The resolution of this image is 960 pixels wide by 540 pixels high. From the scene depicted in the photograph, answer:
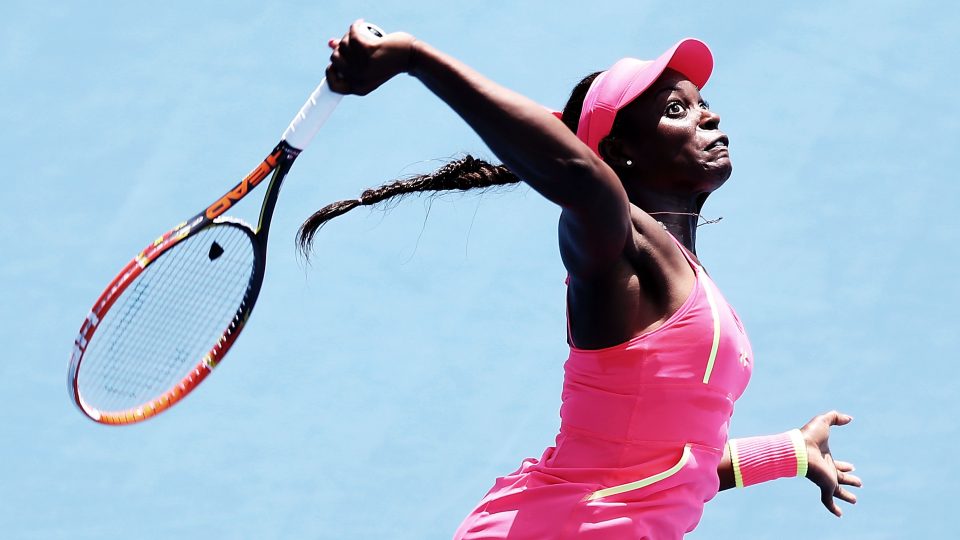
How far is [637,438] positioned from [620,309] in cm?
30

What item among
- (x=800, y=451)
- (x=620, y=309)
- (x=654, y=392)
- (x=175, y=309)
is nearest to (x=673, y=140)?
(x=620, y=309)

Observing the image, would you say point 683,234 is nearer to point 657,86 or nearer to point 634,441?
point 657,86

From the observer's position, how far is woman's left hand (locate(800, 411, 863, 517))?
4.23 metres

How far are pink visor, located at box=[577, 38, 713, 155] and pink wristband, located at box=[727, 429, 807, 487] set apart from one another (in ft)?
3.13

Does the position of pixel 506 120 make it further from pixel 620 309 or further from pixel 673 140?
pixel 673 140

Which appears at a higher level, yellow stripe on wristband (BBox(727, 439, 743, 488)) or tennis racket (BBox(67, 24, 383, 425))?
tennis racket (BBox(67, 24, 383, 425))

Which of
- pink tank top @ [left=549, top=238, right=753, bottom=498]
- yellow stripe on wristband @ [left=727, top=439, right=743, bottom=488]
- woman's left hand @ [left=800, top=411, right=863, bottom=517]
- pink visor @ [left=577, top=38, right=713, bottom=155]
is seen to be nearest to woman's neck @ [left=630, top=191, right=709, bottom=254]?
pink visor @ [left=577, top=38, right=713, bottom=155]

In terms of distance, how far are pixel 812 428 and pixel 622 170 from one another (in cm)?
101

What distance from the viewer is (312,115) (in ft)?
11.4

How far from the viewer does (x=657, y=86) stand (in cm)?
393

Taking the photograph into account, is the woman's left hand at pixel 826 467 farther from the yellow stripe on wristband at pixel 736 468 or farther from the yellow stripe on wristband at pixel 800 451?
the yellow stripe on wristband at pixel 736 468

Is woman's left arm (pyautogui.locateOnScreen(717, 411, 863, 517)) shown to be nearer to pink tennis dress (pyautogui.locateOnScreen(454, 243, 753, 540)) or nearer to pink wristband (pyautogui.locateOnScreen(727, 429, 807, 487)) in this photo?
pink wristband (pyautogui.locateOnScreen(727, 429, 807, 487))

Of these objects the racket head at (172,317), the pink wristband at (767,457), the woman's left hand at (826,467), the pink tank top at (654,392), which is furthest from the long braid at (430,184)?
the woman's left hand at (826,467)

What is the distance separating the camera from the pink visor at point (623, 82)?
3.85 m
